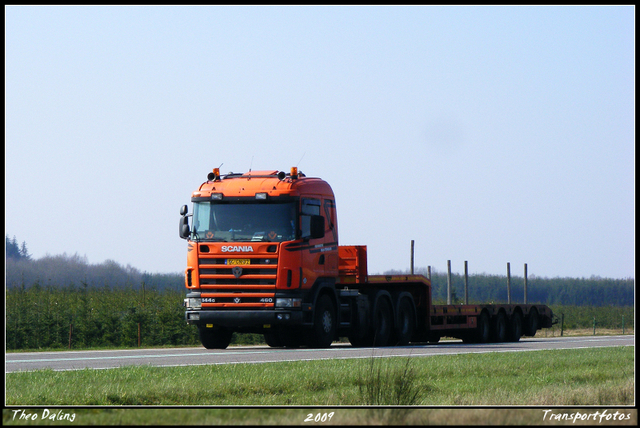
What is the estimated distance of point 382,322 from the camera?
76.8 ft

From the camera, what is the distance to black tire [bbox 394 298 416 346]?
2414cm

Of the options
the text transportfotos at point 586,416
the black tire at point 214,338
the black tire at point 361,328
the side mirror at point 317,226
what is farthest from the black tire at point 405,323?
the text transportfotos at point 586,416

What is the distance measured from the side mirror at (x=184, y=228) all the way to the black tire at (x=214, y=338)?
100 inches

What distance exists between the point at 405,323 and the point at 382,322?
50.9 inches

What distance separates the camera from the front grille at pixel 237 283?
64.1 feet

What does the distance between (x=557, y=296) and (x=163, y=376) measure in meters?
86.9

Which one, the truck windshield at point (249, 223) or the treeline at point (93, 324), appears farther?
the treeline at point (93, 324)

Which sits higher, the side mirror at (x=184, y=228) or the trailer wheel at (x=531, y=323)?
the side mirror at (x=184, y=228)

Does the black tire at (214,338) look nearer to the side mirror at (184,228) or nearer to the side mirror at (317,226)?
the side mirror at (184,228)

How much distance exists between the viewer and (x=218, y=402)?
10.5 meters

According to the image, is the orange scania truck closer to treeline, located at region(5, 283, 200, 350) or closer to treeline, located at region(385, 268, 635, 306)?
treeline, located at region(5, 283, 200, 350)

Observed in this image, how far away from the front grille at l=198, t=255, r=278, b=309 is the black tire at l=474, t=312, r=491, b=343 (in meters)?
10.4

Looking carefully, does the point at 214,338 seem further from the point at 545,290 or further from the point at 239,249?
the point at 545,290

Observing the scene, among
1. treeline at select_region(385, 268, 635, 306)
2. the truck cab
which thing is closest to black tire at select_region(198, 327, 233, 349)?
the truck cab
